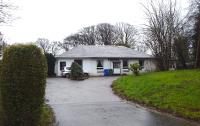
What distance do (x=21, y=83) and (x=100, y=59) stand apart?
41.5 metres

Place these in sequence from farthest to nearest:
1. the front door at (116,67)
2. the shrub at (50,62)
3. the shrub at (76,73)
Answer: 1. the front door at (116,67)
2. the shrub at (50,62)
3. the shrub at (76,73)

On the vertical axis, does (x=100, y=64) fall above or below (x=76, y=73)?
above

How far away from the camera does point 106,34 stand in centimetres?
8375

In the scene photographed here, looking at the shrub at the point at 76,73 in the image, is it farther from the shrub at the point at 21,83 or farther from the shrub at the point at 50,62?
the shrub at the point at 21,83

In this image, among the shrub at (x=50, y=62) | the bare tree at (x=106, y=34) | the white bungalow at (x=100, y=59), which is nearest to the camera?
the shrub at (x=50, y=62)

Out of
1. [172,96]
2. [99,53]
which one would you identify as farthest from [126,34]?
[172,96]

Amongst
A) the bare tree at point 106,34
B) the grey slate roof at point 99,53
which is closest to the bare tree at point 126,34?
the bare tree at point 106,34

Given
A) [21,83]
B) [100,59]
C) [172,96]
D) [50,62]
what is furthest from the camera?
[100,59]

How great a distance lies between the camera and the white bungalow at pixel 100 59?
5053 centimetres

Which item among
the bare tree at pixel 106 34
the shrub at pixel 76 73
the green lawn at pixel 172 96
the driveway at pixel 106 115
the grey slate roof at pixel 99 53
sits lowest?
the driveway at pixel 106 115

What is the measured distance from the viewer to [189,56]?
160 ft

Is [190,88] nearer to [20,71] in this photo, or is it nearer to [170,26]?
[20,71]

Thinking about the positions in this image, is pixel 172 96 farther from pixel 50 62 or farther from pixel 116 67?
pixel 116 67

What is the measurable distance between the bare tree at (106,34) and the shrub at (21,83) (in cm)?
7323
